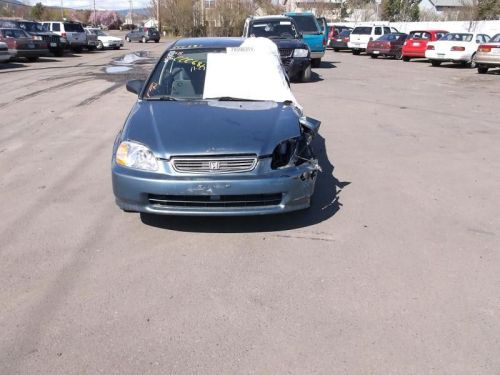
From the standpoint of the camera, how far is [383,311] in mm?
3201

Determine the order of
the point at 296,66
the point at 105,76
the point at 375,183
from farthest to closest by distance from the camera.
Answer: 1. the point at 105,76
2. the point at 296,66
3. the point at 375,183

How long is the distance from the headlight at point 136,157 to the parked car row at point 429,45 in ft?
60.6

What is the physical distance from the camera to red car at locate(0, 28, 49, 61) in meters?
21.6

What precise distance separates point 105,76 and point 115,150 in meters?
13.6

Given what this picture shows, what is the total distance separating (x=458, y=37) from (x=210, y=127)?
2117 cm

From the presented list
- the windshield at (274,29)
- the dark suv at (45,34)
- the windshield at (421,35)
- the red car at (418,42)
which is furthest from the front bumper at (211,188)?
the dark suv at (45,34)

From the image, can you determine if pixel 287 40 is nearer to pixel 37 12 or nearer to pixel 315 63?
pixel 315 63

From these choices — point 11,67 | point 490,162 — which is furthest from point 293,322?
point 11,67

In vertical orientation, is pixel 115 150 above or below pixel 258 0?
below

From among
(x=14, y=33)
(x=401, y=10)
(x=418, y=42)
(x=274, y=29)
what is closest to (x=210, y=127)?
(x=274, y=29)

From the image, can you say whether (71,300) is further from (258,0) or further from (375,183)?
(258,0)

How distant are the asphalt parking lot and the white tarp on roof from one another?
122cm

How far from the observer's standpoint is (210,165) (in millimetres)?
4027

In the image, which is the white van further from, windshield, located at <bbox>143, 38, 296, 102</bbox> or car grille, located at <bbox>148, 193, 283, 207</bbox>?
car grille, located at <bbox>148, 193, 283, 207</bbox>
